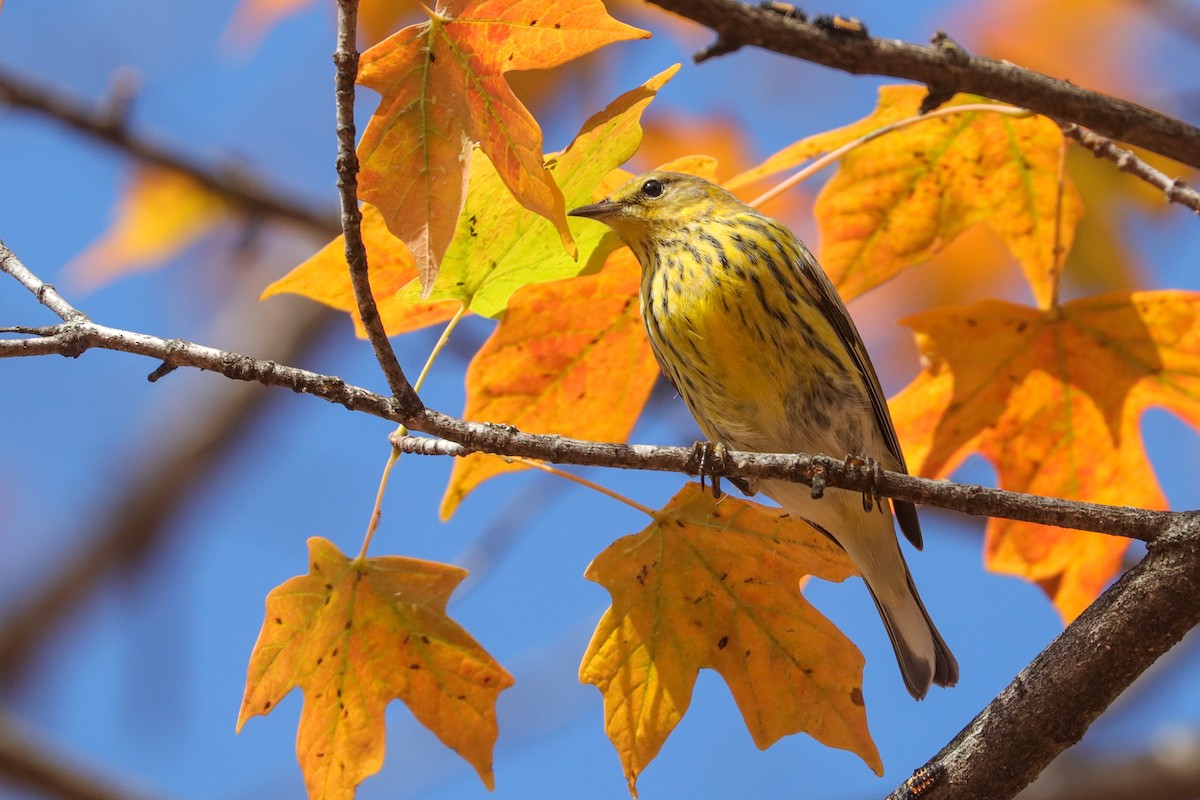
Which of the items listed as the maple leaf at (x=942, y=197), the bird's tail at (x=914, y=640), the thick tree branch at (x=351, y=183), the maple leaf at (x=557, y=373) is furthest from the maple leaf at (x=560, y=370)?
the bird's tail at (x=914, y=640)

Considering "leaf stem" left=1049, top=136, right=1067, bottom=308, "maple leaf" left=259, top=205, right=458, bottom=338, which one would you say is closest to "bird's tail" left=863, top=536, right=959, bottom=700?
"leaf stem" left=1049, top=136, right=1067, bottom=308

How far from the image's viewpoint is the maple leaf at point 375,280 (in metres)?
2.35

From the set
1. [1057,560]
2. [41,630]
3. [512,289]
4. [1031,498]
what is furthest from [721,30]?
[41,630]

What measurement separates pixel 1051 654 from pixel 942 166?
4.35ft

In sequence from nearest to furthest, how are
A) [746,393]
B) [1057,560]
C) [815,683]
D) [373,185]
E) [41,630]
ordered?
[373,185], [815,683], [1057,560], [746,393], [41,630]

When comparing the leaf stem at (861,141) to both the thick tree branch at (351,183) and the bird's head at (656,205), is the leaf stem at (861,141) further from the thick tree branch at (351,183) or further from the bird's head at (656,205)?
the thick tree branch at (351,183)

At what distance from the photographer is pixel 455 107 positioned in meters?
1.91

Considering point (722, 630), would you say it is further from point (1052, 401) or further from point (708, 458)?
point (1052, 401)

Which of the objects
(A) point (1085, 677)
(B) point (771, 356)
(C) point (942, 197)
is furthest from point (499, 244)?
(A) point (1085, 677)

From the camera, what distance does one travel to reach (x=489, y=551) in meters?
3.77

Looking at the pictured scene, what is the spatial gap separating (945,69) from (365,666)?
162 cm

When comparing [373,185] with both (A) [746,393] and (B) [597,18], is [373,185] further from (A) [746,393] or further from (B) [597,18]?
(A) [746,393]

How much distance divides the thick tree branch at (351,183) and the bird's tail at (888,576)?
1528 mm

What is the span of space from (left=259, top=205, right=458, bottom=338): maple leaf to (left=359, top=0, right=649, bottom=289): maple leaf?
387mm
